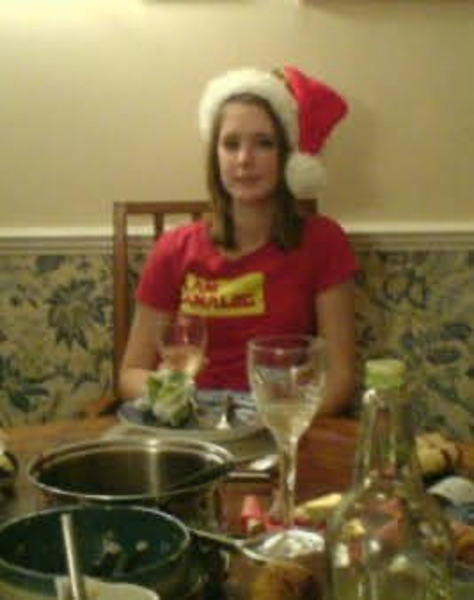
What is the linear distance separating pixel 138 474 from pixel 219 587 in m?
0.15

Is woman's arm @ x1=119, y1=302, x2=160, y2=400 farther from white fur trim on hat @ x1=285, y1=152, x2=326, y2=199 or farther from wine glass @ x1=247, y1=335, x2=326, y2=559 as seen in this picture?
wine glass @ x1=247, y1=335, x2=326, y2=559

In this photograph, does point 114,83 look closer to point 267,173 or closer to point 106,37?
point 106,37

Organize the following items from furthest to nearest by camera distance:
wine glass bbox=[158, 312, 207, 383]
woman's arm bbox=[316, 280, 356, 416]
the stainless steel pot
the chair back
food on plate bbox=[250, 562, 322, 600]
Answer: the chair back
woman's arm bbox=[316, 280, 356, 416]
wine glass bbox=[158, 312, 207, 383]
the stainless steel pot
food on plate bbox=[250, 562, 322, 600]

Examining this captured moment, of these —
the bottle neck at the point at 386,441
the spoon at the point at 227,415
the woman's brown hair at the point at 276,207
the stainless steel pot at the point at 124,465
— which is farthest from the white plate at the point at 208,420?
the woman's brown hair at the point at 276,207

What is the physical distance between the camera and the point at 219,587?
2.49 feet

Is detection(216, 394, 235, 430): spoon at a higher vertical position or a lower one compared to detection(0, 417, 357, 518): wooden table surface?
higher

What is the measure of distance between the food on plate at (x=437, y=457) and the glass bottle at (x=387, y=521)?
0.31 metres

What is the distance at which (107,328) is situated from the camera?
2.43 meters

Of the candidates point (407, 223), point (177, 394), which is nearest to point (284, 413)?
point (177, 394)

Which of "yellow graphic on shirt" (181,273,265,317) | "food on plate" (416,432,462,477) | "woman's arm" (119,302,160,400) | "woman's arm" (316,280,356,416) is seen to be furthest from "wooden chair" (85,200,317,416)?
"food on plate" (416,432,462,477)

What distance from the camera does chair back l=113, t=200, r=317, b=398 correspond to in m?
2.23

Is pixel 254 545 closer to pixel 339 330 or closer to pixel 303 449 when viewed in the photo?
pixel 303 449

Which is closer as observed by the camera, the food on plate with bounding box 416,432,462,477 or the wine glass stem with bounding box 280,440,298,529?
the wine glass stem with bounding box 280,440,298,529

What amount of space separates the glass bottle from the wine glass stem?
135mm
